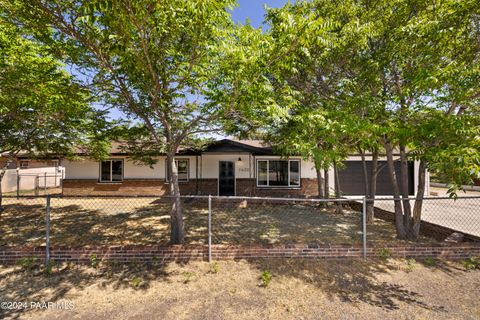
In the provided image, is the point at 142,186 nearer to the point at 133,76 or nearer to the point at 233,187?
the point at 233,187

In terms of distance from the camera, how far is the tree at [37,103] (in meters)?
5.45

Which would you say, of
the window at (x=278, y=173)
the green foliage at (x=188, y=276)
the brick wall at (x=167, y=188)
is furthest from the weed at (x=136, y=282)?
the window at (x=278, y=173)

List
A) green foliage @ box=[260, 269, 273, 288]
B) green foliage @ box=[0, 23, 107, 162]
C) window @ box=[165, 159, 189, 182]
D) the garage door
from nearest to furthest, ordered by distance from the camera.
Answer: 1. green foliage @ box=[260, 269, 273, 288]
2. green foliage @ box=[0, 23, 107, 162]
3. window @ box=[165, 159, 189, 182]
4. the garage door

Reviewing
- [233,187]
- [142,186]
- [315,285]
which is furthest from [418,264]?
[142,186]

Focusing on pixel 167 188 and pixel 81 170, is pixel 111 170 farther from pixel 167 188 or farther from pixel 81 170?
pixel 167 188

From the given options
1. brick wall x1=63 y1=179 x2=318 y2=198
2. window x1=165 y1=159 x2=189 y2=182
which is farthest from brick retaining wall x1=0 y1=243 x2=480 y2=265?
window x1=165 y1=159 x2=189 y2=182

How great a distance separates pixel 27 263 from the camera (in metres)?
4.75

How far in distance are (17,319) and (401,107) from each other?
8.75 m

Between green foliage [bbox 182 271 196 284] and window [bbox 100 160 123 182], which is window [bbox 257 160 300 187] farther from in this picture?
green foliage [bbox 182 271 196 284]

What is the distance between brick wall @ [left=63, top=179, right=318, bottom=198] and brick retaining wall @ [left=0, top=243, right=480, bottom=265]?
8683 mm

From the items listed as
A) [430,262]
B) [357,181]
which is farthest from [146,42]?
[357,181]

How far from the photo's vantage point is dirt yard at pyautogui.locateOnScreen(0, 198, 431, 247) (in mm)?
6367

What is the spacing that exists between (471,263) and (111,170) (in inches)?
650

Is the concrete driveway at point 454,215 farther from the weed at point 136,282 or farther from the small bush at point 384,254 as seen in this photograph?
the weed at point 136,282
